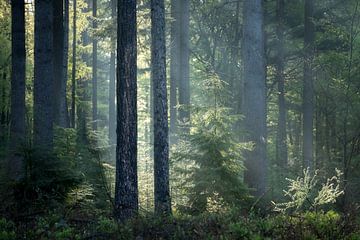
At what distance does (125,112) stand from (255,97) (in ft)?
16.6

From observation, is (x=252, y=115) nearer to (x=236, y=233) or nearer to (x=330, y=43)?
(x=236, y=233)

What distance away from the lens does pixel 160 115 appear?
11664 mm

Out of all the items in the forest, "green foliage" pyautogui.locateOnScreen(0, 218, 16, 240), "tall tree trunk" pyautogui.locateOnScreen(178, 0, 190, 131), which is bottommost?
"green foliage" pyautogui.locateOnScreen(0, 218, 16, 240)

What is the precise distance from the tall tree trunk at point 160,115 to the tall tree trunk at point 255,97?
124 inches

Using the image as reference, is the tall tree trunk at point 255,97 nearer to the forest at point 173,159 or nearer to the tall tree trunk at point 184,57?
the forest at point 173,159

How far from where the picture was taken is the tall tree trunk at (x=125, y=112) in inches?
395

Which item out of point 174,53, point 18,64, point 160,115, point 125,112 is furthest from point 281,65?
point 125,112

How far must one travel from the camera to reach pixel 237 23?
23391mm

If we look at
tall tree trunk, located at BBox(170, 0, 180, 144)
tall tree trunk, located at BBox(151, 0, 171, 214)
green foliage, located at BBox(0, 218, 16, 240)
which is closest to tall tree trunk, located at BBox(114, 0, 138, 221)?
tall tree trunk, located at BBox(151, 0, 171, 214)

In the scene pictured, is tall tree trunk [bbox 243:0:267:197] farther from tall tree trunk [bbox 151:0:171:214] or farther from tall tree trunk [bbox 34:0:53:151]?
tall tree trunk [bbox 34:0:53:151]

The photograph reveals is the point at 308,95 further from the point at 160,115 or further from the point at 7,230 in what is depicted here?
the point at 7,230

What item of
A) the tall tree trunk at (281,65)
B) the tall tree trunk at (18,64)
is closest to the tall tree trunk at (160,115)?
the tall tree trunk at (18,64)

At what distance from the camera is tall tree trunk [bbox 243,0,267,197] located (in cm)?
1339

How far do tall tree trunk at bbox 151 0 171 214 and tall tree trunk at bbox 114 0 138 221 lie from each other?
145 centimetres
